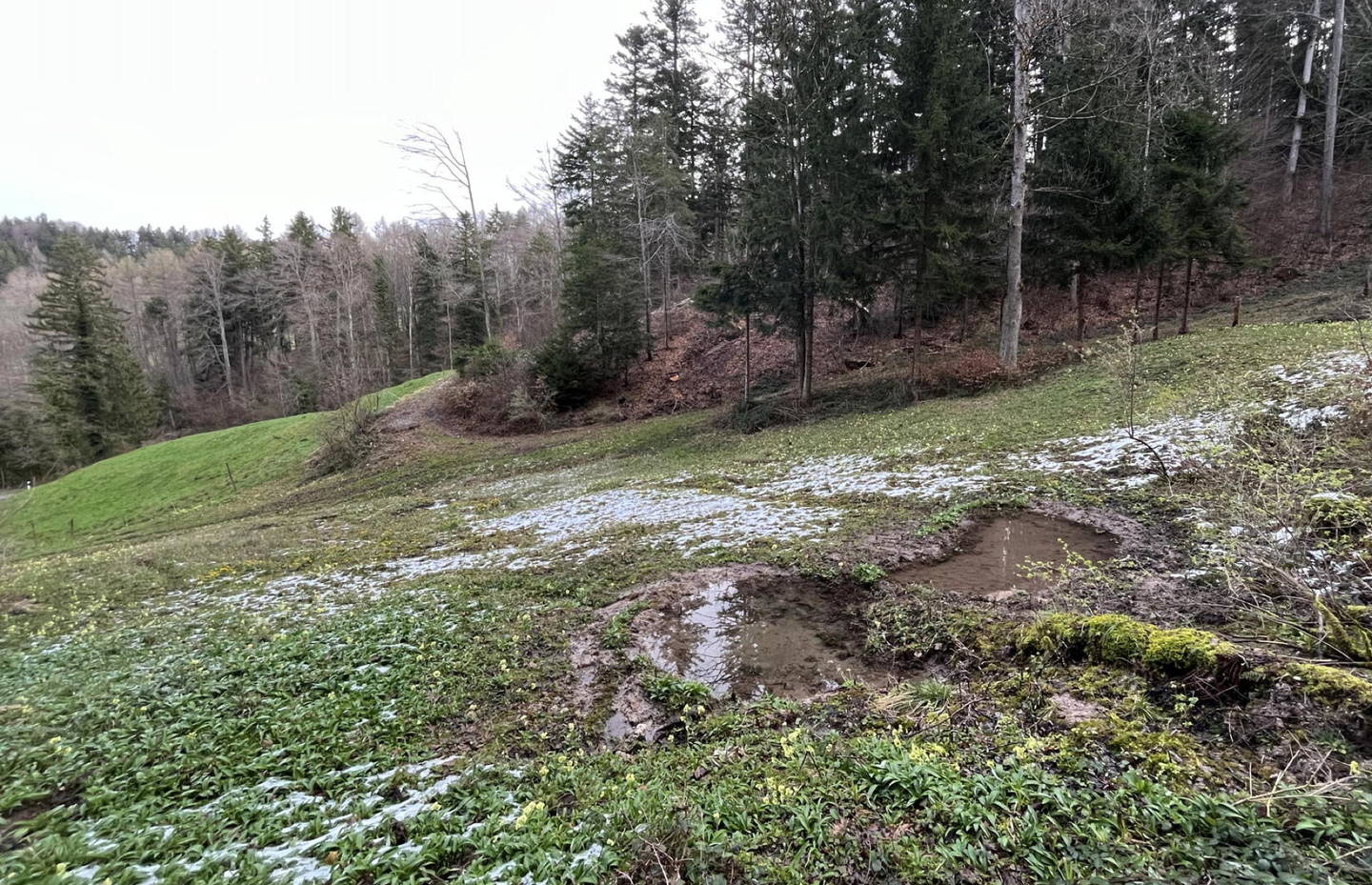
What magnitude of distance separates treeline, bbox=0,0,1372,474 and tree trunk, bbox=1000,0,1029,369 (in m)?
0.07

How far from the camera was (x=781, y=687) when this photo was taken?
4.92m

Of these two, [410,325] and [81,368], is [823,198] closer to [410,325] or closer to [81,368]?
[410,325]

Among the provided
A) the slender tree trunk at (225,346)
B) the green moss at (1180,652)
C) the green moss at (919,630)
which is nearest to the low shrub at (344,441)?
the green moss at (919,630)

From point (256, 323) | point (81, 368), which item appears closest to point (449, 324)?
point (256, 323)

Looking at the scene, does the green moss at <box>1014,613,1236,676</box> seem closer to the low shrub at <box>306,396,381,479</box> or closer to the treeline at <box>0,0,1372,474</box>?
the treeline at <box>0,0,1372,474</box>

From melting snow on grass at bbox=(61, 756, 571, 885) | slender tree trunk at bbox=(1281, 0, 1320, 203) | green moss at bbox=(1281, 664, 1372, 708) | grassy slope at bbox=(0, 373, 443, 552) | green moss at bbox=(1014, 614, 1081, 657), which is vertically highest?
slender tree trunk at bbox=(1281, 0, 1320, 203)

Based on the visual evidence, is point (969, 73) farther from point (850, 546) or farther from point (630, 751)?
point (630, 751)

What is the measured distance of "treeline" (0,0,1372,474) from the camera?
1716 cm

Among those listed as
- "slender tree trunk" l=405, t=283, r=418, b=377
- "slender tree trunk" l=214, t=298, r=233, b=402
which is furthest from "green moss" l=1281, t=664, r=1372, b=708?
"slender tree trunk" l=214, t=298, r=233, b=402

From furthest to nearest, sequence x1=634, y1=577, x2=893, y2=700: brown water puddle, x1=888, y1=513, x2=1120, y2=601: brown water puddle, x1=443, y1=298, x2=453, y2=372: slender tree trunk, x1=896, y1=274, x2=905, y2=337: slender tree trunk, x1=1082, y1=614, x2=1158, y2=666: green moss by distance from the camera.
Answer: x1=443, y1=298, x2=453, y2=372: slender tree trunk, x1=896, y1=274, x2=905, y2=337: slender tree trunk, x1=888, y1=513, x2=1120, y2=601: brown water puddle, x1=634, y1=577, x2=893, y2=700: brown water puddle, x1=1082, y1=614, x2=1158, y2=666: green moss

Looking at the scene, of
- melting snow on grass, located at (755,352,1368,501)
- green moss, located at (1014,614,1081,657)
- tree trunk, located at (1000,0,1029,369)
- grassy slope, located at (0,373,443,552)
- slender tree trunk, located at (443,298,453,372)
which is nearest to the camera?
green moss, located at (1014,614,1081,657)

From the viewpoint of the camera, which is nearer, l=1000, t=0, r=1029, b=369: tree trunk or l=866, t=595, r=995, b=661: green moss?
l=866, t=595, r=995, b=661: green moss

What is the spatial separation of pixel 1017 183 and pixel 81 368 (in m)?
53.3

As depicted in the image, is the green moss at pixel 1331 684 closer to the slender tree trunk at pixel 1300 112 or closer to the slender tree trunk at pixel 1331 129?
the slender tree trunk at pixel 1331 129
